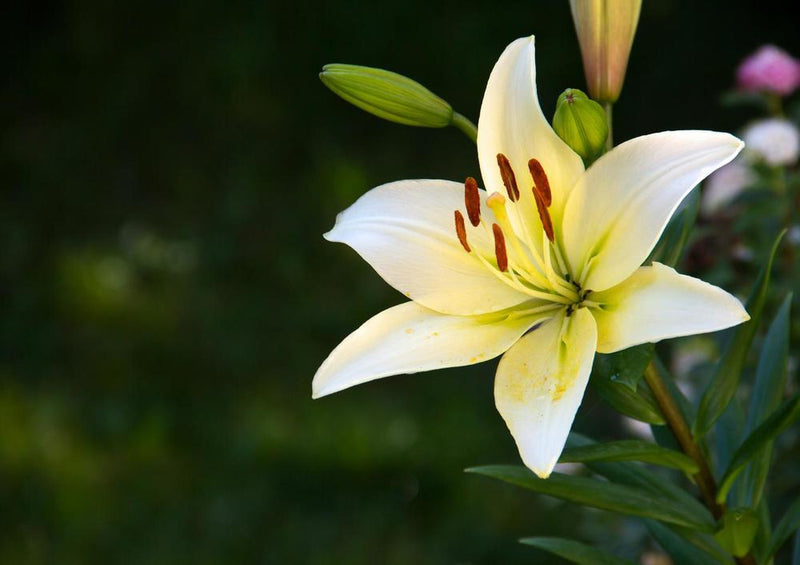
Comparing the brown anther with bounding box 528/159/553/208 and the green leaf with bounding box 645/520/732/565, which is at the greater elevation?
the brown anther with bounding box 528/159/553/208

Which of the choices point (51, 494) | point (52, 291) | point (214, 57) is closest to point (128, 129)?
point (214, 57)

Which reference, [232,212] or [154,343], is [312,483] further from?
[232,212]

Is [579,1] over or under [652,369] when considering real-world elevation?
over

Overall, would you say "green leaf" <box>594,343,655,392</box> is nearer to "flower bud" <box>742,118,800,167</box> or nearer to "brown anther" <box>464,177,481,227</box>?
"brown anther" <box>464,177,481,227</box>

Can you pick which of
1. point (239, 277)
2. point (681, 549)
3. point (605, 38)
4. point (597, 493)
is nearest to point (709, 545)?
point (681, 549)

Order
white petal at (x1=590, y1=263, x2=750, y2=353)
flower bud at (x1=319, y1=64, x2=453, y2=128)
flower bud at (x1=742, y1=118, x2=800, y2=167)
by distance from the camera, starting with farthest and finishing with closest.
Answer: flower bud at (x1=742, y1=118, x2=800, y2=167) < flower bud at (x1=319, y1=64, x2=453, y2=128) < white petal at (x1=590, y1=263, x2=750, y2=353)

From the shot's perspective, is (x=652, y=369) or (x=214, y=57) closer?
(x=652, y=369)

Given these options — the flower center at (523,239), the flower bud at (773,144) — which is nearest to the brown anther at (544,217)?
the flower center at (523,239)

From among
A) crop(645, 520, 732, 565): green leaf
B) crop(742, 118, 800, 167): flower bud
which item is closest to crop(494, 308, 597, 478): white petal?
crop(645, 520, 732, 565): green leaf
